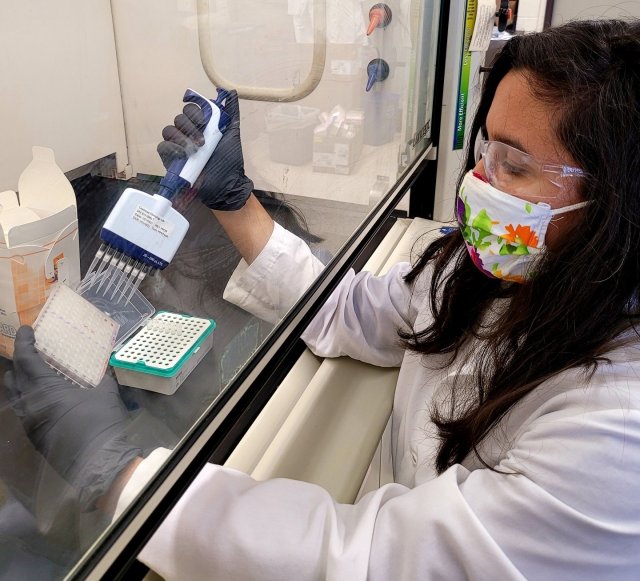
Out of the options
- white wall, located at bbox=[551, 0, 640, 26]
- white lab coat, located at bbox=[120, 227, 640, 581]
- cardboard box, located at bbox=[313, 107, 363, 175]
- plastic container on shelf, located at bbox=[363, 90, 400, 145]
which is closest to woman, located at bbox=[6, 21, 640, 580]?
white lab coat, located at bbox=[120, 227, 640, 581]

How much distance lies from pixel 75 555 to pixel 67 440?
136mm

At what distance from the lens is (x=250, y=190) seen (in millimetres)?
1021

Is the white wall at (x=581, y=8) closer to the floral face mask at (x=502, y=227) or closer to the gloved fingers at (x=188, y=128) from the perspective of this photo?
the floral face mask at (x=502, y=227)

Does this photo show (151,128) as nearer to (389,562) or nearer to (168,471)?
(168,471)

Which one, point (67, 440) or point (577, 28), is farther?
point (577, 28)

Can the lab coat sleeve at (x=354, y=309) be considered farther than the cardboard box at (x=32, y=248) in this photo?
Yes

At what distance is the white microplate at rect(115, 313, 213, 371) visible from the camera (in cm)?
67

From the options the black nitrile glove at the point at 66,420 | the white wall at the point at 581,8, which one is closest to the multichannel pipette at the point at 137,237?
the black nitrile glove at the point at 66,420

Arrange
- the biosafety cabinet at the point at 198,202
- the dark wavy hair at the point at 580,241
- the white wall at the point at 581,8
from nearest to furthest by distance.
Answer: the biosafety cabinet at the point at 198,202 → the dark wavy hair at the point at 580,241 → the white wall at the point at 581,8

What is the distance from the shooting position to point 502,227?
0.83 m

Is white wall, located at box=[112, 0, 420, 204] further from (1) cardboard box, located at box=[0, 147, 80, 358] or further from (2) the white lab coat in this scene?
(2) the white lab coat

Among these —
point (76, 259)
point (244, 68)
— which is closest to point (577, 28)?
point (244, 68)

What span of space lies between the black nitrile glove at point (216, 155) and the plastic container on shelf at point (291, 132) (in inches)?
4.9

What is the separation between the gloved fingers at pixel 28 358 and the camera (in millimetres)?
597
